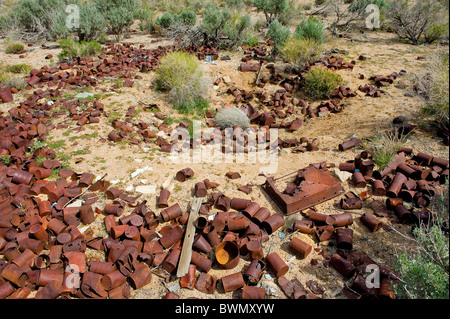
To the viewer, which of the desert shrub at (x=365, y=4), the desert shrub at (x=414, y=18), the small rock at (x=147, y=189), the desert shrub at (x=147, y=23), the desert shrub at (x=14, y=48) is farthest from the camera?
the desert shrub at (x=147, y=23)

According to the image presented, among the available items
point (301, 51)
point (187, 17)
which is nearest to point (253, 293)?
point (301, 51)

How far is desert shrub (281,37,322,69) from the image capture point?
26.6 feet

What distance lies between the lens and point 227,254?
126 inches

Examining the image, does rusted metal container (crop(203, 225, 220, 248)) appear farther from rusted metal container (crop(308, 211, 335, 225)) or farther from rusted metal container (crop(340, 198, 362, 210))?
rusted metal container (crop(340, 198, 362, 210))

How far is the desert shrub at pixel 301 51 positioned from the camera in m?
8.09

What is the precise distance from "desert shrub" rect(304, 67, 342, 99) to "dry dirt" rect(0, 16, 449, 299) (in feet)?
1.92

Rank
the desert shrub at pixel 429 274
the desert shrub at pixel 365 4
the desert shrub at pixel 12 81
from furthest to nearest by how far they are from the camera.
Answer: the desert shrub at pixel 365 4 → the desert shrub at pixel 12 81 → the desert shrub at pixel 429 274

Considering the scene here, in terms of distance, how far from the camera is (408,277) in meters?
2.42

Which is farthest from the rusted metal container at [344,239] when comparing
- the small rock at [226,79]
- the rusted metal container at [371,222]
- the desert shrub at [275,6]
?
the desert shrub at [275,6]

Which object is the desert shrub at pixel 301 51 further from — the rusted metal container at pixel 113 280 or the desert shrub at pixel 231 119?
the rusted metal container at pixel 113 280

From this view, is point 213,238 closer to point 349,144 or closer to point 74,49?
point 349,144

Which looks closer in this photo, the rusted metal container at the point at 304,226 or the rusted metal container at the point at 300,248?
the rusted metal container at the point at 300,248

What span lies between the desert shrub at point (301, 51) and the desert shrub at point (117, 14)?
6.94 metres
